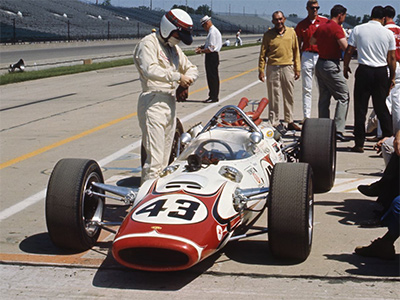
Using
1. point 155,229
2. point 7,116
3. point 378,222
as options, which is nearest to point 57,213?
point 155,229

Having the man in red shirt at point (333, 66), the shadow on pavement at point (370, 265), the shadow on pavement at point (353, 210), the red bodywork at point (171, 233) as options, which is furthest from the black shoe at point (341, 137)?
the red bodywork at point (171, 233)

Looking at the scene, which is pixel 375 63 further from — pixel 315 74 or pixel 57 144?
pixel 57 144

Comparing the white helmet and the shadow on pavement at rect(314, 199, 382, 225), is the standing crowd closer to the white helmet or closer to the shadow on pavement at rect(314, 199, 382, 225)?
the white helmet

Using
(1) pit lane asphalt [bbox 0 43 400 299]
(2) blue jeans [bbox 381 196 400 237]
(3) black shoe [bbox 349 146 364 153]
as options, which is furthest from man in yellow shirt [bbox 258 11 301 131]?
(2) blue jeans [bbox 381 196 400 237]

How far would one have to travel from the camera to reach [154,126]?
275 inches

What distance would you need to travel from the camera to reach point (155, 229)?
4.87m

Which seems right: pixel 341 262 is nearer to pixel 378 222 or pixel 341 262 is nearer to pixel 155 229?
pixel 378 222

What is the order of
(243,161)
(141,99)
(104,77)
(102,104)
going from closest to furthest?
(243,161), (141,99), (102,104), (104,77)

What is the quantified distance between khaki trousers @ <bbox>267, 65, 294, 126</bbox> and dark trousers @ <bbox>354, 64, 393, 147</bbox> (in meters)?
2.36

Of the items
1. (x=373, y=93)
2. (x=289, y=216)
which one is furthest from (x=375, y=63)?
(x=289, y=216)

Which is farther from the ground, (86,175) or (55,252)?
(86,175)

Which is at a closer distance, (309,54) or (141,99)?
(141,99)

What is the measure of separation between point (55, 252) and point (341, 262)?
2.43m

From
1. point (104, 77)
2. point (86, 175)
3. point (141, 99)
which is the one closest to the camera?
point (86, 175)
